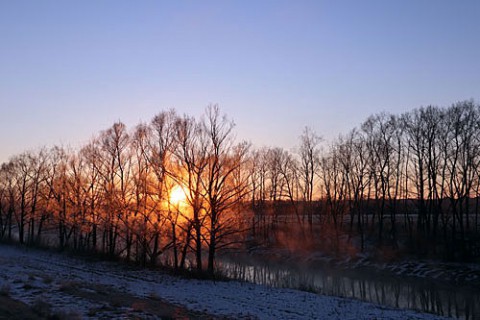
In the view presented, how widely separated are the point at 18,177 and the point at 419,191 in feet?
161

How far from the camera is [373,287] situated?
1188 inches

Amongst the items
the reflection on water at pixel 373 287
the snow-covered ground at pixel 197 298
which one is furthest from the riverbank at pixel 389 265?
the snow-covered ground at pixel 197 298

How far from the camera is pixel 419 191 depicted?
4553cm

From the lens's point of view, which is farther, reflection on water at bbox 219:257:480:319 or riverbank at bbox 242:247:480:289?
riverbank at bbox 242:247:480:289

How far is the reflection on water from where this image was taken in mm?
23281

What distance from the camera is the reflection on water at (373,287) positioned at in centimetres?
2328

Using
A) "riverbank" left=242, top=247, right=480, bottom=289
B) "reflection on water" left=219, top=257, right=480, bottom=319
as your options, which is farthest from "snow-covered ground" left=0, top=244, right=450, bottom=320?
"riverbank" left=242, top=247, right=480, bottom=289

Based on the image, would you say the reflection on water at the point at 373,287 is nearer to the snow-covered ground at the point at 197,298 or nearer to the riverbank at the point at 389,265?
the riverbank at the point at 389,265

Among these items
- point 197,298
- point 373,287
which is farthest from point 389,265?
point 197,298

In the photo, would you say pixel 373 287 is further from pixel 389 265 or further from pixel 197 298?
pixel 197 298


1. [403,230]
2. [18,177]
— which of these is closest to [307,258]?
[403,230]

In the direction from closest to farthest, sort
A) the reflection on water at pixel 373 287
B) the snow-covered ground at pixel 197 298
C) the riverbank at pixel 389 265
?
the snow-covered ground at pixel 197 298
the reflection on water at pixel 373 287
the riverbank at pixel 389 265

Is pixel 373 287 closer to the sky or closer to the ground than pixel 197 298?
closer to the ground

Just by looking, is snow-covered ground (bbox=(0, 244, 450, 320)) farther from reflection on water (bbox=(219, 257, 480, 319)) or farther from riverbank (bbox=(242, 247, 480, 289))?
riverbank (bbox=(242, 247, 480, 289))
